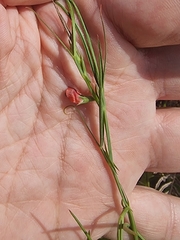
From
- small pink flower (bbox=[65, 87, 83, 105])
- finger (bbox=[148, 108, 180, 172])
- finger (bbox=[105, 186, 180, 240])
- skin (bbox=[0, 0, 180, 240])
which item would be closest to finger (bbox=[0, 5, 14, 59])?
skin (bbox=[0, 0, 180, 240])

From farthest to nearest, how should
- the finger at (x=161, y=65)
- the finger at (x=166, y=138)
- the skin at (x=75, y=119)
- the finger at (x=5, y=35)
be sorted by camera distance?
the finger at (x=166, y=138) → the finger at (x=161, y=65) → the skin at (x=75, y=119) → the finger at (x=5, y=35)

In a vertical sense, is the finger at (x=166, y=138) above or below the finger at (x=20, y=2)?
below

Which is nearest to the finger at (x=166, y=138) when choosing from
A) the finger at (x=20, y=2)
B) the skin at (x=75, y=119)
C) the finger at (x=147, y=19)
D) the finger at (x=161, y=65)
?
the skin at (x=75, y=119)

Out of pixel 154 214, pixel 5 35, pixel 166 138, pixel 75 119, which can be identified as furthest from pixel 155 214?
pixel 5 35

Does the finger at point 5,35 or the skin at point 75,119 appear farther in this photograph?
the skin at point 75,119

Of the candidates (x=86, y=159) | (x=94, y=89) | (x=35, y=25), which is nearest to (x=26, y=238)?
(x=86, y=159)

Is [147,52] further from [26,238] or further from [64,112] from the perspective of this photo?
[26,238]

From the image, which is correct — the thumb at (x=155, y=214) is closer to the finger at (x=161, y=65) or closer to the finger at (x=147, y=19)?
the finger at (x=161, y=65)

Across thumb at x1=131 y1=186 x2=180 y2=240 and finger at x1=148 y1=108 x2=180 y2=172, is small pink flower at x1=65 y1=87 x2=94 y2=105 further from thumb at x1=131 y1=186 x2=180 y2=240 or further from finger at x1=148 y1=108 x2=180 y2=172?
thumb at x1=131 y1=186 x2=180 y2=240
